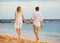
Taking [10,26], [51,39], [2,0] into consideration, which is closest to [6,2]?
[2,0]

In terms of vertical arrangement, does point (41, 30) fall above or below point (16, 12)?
below

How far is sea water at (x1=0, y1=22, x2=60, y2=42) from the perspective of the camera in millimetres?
3695

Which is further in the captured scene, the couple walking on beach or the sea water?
the sea water

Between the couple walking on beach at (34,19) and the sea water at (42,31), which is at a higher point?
the couple walking on beach at (34,19)

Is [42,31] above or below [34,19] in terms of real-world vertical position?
below

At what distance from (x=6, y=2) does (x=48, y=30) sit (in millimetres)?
843

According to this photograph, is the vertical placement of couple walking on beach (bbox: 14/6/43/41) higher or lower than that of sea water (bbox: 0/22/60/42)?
higher

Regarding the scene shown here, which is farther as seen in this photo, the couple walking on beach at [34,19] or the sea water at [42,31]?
the sea water at [42,31]

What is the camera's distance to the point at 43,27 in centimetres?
366

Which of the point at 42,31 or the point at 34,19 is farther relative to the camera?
the point at 42,31

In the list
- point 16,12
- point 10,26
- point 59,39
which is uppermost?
point 16,12

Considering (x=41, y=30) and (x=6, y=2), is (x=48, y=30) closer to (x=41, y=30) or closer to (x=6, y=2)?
(x=41, y=30)

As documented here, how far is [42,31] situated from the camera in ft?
12.2

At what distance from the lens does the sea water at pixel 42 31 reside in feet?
12.1
